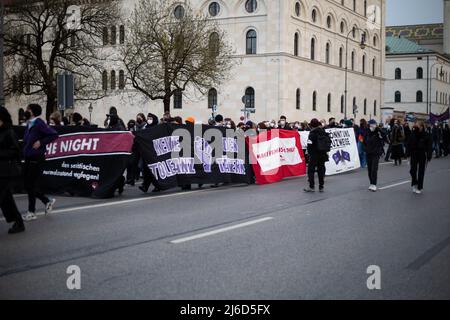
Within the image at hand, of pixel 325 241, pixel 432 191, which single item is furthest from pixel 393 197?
Result: pixel 325 241

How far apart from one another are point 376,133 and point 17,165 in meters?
9.54

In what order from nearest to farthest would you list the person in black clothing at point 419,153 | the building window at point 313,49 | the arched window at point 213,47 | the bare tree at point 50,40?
the person in black clothing at point 419,153
the bare tree at point 50,40
the arched window at point 213,47
the building window at point 313,49

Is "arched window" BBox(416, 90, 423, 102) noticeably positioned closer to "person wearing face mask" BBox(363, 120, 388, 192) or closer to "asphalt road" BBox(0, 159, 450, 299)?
"person wearing face mask" BBox(363, 120, 388, 192)

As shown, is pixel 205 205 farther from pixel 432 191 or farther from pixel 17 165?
pixel 432 191

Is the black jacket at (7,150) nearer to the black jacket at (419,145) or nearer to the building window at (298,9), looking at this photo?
the black jacket at (419,145)

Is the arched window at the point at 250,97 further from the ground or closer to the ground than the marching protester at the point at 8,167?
further from the ground

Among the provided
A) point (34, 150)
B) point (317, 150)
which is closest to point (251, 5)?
point (317, 150)

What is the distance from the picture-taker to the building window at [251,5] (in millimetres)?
59250

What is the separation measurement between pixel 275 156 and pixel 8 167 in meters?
11.5

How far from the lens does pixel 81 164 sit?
47.0 feet

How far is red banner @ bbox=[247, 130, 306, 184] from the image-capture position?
60.1ft

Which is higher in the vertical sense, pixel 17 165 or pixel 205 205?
pixel 17 165

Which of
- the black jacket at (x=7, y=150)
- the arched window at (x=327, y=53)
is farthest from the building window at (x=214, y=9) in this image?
the black jacket at (x=7, y=150)
